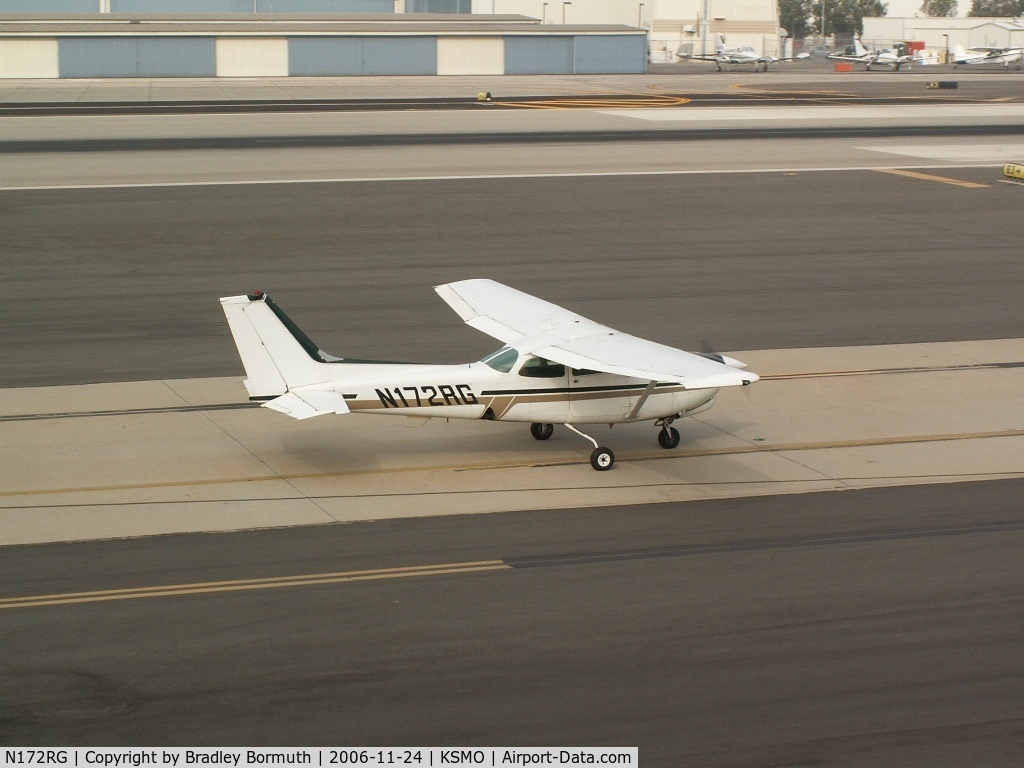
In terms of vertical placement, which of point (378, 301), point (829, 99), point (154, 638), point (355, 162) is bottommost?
point (154, 638)

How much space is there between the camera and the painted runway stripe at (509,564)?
1419 cm

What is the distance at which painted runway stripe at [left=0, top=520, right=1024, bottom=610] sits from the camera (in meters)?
14.2

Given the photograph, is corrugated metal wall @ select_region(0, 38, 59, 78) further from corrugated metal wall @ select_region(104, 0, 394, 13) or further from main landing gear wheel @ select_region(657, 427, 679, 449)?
main landing gear wheel @ select_region(657, 427, 679, 449)

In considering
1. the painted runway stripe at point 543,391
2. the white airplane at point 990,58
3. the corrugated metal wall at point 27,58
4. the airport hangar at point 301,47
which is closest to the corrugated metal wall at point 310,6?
the airport hangar at point 301,47

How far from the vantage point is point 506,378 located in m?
18.7

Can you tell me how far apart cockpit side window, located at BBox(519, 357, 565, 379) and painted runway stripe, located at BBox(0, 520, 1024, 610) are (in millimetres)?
3998

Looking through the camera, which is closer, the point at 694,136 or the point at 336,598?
the point at 336,598

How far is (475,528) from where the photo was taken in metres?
16.6

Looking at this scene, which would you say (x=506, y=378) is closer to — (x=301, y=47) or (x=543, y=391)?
(x=543, y=391)

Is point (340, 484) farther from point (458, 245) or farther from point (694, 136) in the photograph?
point (694, 136)

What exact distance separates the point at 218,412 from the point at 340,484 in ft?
15.1

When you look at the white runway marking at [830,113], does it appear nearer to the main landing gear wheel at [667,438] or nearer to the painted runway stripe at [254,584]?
the main landing gear wheel at [667,438]

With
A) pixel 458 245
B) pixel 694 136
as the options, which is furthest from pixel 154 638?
pixel 694 136

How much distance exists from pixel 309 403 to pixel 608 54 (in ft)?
346
